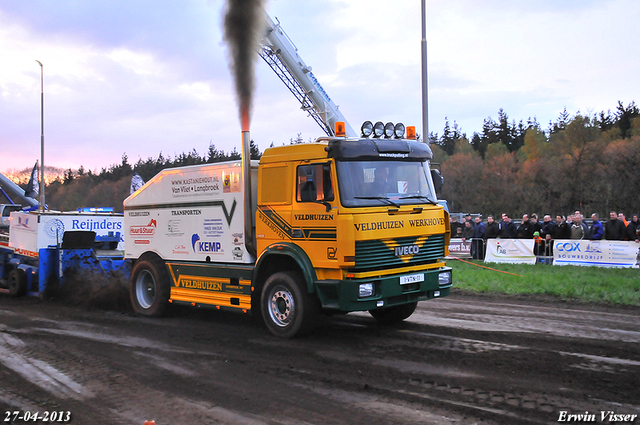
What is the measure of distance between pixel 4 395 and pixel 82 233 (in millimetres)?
7562

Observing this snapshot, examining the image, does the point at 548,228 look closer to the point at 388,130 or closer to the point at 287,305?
the point at 388,130

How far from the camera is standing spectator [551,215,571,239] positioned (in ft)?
57.5

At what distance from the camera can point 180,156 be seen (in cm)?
8106

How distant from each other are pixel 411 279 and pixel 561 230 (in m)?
11.7

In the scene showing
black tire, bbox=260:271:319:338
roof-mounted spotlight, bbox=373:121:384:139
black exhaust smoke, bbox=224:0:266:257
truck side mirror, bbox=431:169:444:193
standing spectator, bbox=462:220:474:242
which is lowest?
black tire, bbox=260:271:319:338

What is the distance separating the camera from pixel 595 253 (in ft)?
54.0

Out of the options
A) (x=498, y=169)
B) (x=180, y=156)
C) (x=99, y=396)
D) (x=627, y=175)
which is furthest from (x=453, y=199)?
(x=99, y=396)

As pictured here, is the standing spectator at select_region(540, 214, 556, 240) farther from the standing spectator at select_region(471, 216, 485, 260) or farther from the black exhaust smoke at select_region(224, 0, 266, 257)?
the black exhaust smoke at select_region(224, 0, 266, 257)

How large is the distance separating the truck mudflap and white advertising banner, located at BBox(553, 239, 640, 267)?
417 inches

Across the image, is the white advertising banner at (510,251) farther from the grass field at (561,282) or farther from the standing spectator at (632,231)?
the standing spectator at (632,231)

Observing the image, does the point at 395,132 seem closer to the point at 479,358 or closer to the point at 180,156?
the point at 479,358

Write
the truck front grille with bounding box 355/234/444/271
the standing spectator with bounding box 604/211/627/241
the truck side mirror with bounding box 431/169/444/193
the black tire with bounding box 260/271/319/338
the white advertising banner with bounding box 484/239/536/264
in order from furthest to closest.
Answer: the white advertising banner with bounding box 484/239/536/264
the standing spectator with bounding box 604/211/627/241
the truck side mirror with bounding box 431/169/444/193
the black tire with bounding box 260/271/319/338
the truck front grille with bounding box 355/234/444/271

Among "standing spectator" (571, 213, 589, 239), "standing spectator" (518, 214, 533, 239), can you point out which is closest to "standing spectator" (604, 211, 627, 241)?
"standing spectator" (571, 213, 589, 239)

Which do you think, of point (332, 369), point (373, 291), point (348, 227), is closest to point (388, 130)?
point (348, 227)
